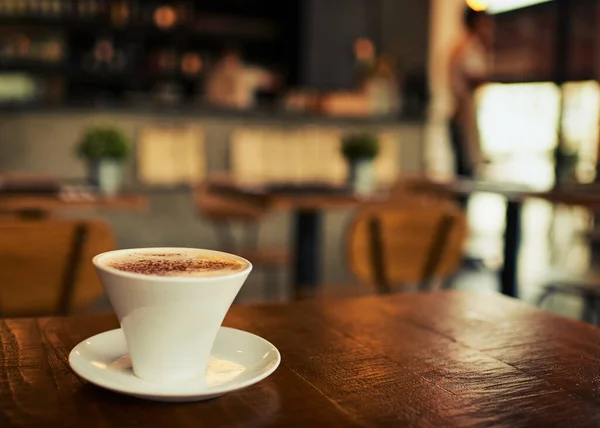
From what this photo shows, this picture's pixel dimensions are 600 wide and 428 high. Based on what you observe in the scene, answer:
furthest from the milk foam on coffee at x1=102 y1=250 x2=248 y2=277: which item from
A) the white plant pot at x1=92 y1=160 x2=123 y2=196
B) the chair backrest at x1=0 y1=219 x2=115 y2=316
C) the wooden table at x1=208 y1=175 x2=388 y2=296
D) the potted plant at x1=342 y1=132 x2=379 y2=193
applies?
the potted plant at x1=342 y1=132 x2=379 y2=193

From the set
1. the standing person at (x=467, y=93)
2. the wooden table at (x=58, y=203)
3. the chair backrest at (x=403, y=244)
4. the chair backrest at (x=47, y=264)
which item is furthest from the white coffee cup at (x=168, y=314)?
the standing person at (x=467, y=93)

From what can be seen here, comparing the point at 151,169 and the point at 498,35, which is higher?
the point at 498,35

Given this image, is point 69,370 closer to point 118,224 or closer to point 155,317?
point 155,317

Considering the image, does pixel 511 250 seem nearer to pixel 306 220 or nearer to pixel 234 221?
pixel 306 220

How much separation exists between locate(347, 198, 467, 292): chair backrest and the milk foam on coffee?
5.61ft

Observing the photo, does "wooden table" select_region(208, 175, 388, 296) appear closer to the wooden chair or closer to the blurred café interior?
the blurred café interior

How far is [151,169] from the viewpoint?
16.5ft

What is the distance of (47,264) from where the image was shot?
1844 mm

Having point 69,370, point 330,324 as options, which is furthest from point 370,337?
point 69,370

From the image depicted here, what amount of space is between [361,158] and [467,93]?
93.5 inches

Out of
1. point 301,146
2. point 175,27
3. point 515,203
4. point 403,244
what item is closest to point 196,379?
point 403,244

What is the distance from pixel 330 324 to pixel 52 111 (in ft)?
14.1

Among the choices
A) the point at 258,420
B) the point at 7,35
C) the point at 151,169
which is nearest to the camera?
the point at 258,420

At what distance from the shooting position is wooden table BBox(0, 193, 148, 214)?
254 cm
